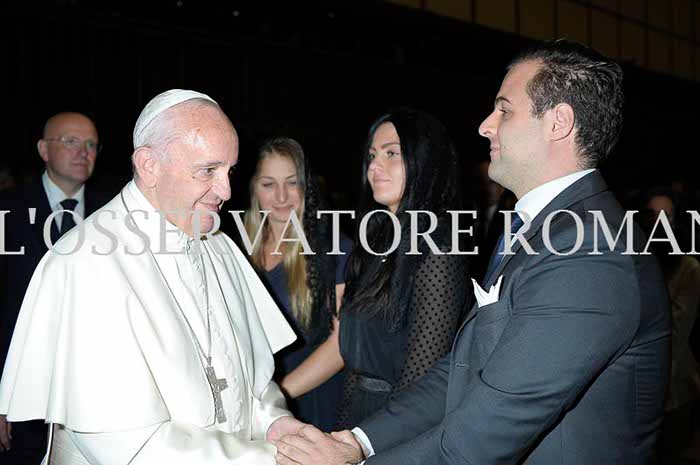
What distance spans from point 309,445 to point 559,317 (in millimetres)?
907

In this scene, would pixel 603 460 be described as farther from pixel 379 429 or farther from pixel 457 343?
pixel 379 429

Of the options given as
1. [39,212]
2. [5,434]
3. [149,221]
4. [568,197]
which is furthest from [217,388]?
[39,212]

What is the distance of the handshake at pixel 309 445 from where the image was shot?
210cm

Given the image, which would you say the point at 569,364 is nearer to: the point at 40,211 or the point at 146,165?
the point at 146,165

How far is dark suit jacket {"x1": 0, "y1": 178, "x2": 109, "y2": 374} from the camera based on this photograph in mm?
3576

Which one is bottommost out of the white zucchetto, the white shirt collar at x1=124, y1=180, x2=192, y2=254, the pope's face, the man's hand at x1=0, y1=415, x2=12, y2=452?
the man's hand at x1=0, y1=415, x2=12, y2=452

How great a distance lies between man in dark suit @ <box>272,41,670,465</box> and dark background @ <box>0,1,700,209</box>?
218cm

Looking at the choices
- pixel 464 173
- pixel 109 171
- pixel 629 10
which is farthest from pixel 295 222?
pixel 629 10

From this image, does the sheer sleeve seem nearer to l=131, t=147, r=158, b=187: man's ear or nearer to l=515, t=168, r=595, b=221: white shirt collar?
l=515, t=168, r=595, b=221: white shirt collar

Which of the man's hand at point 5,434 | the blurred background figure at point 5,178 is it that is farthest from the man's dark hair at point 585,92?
the blurred background figure at point 5,178

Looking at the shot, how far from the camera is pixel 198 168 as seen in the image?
2.01 meters

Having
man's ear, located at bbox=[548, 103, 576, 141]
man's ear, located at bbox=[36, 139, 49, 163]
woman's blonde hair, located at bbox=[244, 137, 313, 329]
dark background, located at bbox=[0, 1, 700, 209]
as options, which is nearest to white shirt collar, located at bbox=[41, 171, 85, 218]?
man's ear, located at bbox=[36, 139, 49, 163]

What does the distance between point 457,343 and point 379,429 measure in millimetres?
531

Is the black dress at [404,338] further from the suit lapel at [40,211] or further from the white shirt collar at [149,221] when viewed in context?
the suit lapel at [40,211]
